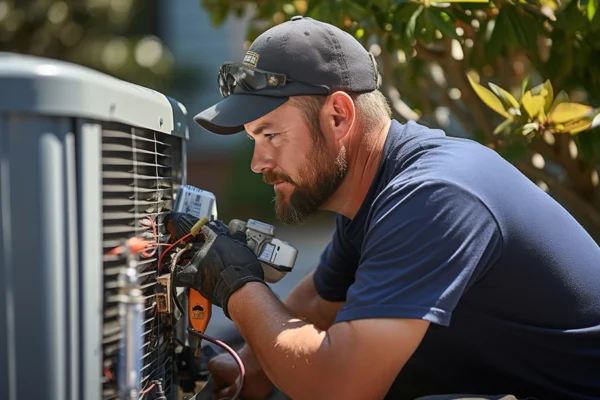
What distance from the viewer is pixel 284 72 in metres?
1.95

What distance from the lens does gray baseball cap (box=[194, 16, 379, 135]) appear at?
6.40ft

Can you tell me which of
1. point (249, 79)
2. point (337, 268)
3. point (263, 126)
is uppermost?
point (249, 79)

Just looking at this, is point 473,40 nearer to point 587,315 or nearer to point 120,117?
point 587,315

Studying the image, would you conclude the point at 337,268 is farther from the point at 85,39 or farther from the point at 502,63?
the point at 85,39

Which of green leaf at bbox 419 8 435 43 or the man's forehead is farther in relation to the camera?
green leaf at bbox 419 8 435 43

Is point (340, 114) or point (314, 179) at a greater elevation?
point (340, 114)

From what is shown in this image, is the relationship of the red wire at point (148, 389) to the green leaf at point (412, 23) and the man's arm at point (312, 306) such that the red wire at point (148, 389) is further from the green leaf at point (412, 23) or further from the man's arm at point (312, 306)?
the green leaf at point (412, 23)

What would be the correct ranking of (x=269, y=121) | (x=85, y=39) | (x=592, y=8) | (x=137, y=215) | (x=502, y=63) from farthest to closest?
1. (x=85, y=39)
2. (x=502, y=63)
3. (x=592, y=8)
4. (x=269, y=121)
5. (x=137, y=215)

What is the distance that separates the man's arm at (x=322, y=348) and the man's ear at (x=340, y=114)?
459 millimetres

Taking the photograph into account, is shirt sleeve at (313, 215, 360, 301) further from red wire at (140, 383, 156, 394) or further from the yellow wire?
red wire at (140, 383, 156, 394)

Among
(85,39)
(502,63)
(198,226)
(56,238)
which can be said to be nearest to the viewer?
(56,238)

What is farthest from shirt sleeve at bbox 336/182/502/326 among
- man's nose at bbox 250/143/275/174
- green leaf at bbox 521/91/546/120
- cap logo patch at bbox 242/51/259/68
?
green leaf at bbox 521/91/546/120

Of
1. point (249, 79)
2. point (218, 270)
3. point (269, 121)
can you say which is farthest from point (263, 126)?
point (218, 270)

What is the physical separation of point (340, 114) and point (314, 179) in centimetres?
18
